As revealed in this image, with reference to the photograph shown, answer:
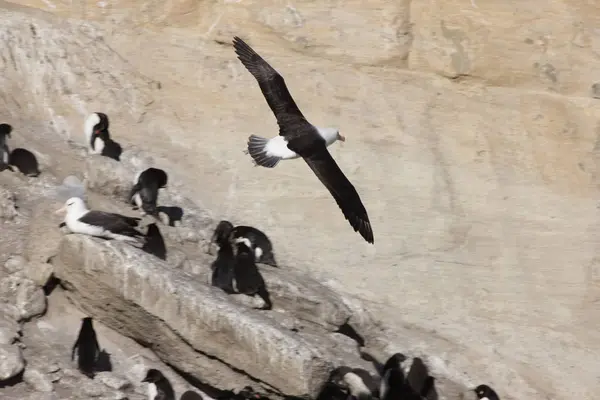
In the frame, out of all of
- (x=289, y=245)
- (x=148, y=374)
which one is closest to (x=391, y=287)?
(x=289, y=245)

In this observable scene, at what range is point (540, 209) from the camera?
475 inches

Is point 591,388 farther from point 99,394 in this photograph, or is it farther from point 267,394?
point 99,394

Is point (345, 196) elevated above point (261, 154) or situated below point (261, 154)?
below

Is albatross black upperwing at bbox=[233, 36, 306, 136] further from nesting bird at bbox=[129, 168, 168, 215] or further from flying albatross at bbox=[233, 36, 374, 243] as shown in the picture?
nesting bird at bbox=[129, 168, 168, 215]

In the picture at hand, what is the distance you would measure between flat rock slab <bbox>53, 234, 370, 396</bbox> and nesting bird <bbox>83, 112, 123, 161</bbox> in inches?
86.5

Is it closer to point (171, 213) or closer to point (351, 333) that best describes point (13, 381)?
point (171, 213)

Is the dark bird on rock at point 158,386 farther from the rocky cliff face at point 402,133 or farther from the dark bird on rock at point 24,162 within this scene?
the dark bird on rock at point 24,162

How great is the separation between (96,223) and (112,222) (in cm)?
15

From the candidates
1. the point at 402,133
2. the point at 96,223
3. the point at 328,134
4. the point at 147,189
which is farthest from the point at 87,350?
the point at 402,133

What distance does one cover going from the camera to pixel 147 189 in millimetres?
11117

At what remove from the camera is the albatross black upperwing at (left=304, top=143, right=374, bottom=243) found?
926 cm

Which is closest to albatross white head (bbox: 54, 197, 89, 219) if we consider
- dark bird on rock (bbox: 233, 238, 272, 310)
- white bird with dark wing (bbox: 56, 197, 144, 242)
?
white bird with dark wing (bbox: 56, 197, 144, 242)

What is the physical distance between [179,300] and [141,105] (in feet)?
12.8

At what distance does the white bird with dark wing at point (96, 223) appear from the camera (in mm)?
9781
